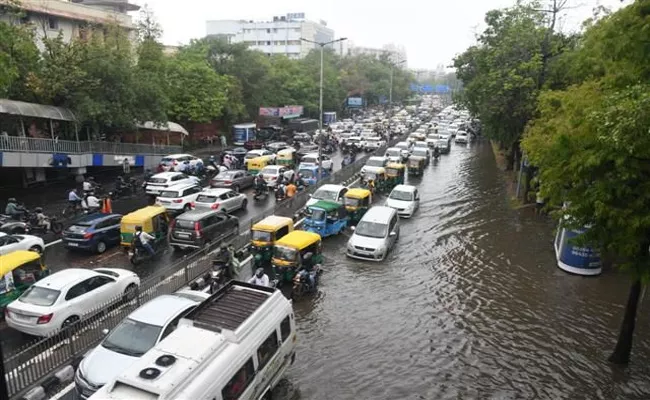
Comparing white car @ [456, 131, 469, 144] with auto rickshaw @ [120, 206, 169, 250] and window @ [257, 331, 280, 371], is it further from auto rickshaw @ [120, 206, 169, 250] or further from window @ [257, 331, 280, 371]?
window @ [257, 331, 280, 371]

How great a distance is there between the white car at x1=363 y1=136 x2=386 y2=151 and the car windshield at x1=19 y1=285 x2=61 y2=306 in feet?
129

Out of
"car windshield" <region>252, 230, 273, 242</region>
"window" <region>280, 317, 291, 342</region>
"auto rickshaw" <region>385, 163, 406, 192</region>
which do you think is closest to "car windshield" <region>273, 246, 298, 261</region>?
"car windshield" <region>252, 230, 273, 242</region>

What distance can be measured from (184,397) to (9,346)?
23.2 ft

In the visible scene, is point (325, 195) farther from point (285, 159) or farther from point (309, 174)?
point (285, 159)

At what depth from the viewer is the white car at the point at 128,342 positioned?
929cm

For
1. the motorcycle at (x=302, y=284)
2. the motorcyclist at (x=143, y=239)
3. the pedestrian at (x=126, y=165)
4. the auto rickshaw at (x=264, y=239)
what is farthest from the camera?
the pedestrian at (x=126, y=165)

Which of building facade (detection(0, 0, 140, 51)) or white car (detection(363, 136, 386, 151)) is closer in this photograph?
building facade (detection(0, 0, 140, 51))

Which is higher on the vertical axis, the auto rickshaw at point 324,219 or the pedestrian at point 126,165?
the pedestrian at point 126,165

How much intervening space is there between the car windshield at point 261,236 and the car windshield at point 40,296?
7.45m

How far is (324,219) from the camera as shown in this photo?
21812 mm

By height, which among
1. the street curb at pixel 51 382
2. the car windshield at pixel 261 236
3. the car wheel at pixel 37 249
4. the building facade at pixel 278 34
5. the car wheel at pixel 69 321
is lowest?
the street curb at pixel 51 382

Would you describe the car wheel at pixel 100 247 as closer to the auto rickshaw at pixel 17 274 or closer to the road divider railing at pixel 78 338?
the road divider railing at pixel 78 338

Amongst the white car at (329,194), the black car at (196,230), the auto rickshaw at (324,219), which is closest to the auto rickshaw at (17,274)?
the black car at (196,230)

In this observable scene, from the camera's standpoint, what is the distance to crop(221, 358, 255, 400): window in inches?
314
